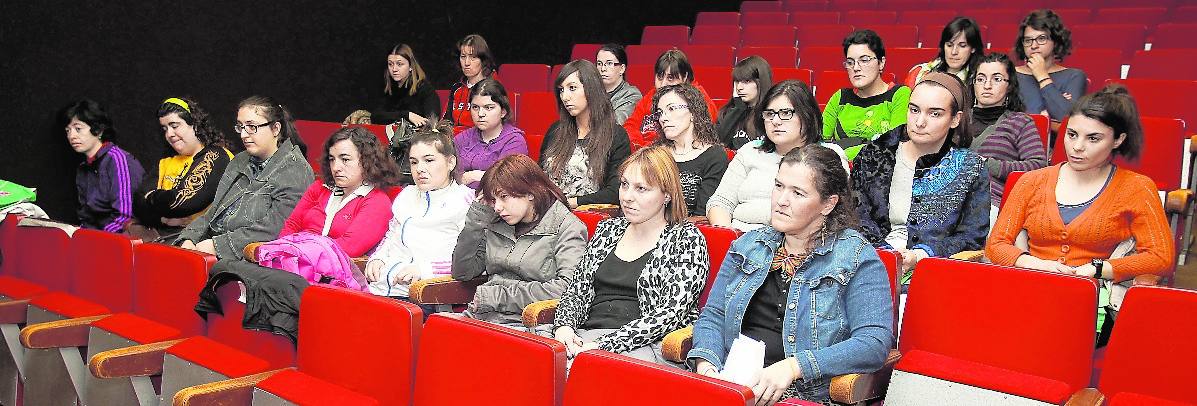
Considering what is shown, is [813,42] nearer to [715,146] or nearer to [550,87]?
[550,87]

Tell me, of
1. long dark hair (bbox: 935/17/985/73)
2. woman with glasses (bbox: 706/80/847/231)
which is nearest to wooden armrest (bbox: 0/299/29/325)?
woman with glasses (bbox: 706/80/847/231)

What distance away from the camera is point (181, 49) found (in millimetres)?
4773

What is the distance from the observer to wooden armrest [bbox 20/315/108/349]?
2518mm

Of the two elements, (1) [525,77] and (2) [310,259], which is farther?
(1) [525,77]

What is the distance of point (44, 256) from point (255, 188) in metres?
0.67

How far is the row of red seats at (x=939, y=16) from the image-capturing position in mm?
5203

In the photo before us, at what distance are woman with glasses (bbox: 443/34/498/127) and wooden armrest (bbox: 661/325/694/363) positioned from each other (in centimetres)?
284

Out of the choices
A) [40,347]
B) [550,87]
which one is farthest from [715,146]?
[550,87]

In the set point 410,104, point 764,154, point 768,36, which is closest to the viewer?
point 764,154

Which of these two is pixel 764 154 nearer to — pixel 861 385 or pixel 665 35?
pixel 861 385

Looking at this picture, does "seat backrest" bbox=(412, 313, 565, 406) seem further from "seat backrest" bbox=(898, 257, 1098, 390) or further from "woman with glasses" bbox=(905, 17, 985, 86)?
"woman with glasses" bbox=(905, 17, 985, 86)

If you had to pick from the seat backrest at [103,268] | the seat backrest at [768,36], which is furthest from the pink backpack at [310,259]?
the seat backrest at [768,36]

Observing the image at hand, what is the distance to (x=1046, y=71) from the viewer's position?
12.2 ft

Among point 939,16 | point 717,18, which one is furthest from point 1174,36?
point 717,18
